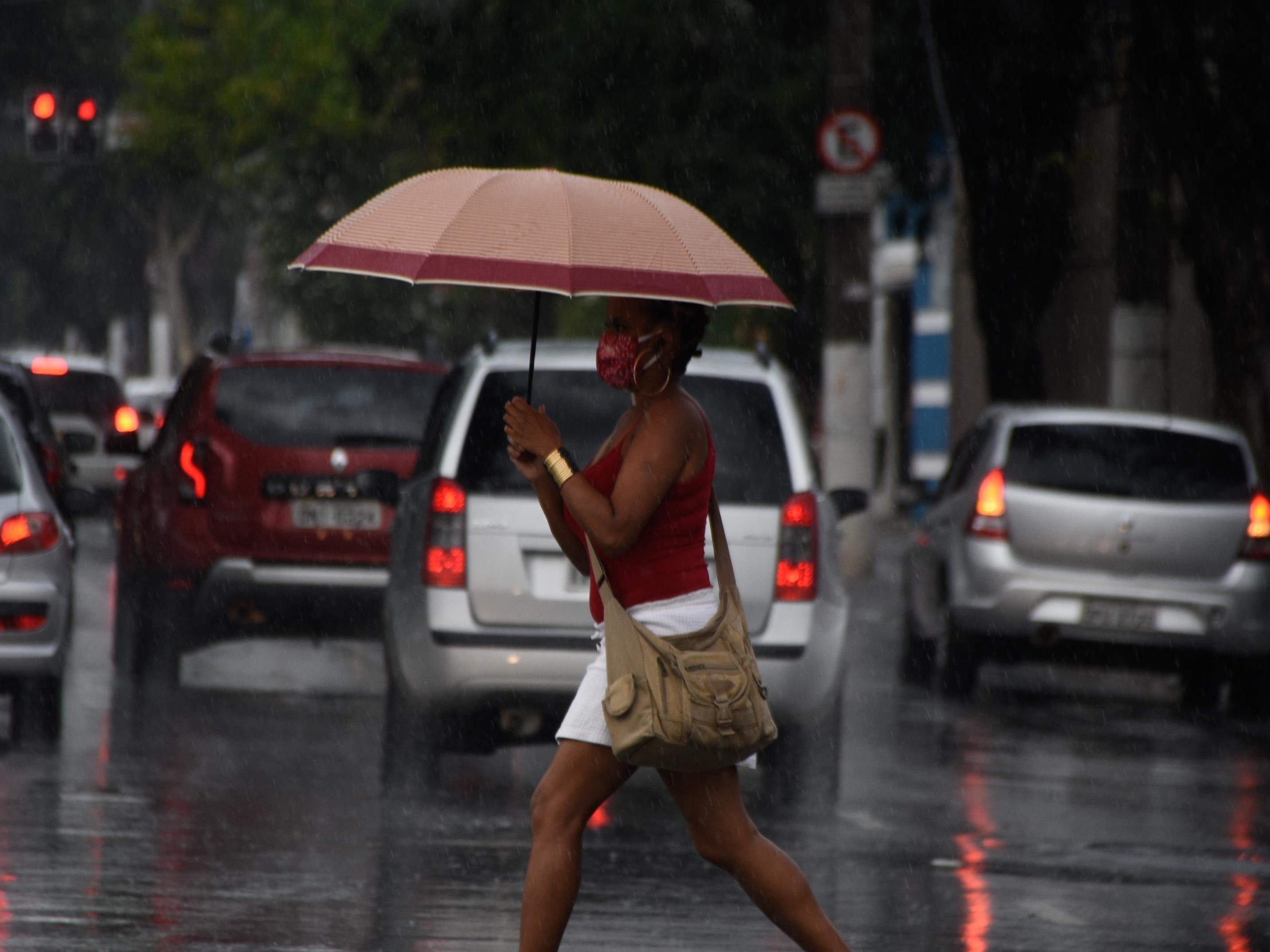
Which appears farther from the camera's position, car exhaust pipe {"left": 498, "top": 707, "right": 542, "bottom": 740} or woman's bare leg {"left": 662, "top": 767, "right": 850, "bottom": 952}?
car exhaust pipe {"left": 498, "top": 707, "right": 542, "bottom": 740}

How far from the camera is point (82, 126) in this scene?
29453 mm

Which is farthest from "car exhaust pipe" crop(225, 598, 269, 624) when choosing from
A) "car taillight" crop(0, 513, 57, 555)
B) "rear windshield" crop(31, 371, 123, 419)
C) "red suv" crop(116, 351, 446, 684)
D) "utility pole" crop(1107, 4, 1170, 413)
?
"rear windshield" crop(31, 371, 123, 419)

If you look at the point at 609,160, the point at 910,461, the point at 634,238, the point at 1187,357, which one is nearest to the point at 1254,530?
the point at 634,238

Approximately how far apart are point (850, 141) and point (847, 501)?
1162 cm

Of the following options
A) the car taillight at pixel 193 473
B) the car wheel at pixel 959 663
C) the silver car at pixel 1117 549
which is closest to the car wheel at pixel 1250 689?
the silver car at pixel 1117 549

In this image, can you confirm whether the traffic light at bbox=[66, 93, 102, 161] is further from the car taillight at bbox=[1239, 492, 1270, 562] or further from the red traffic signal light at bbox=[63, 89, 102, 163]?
the car taillight at bbox=[1239, 492, 1270, 562]

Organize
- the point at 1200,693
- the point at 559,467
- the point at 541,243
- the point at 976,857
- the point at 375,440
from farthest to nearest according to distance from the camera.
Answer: the point at 1200,693 → the point at 375,440 → the point at 976,857 → the point at 541,243 → the point at 559,467

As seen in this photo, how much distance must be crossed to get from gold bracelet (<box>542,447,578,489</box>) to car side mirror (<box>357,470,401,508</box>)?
210 inches

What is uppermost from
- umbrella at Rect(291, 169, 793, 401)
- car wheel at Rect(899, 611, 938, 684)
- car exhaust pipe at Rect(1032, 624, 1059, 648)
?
umbrella at Rect(291, 169, 793, 401)

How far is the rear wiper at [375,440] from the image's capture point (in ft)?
41.7

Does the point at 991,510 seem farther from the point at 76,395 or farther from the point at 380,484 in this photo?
the point at 76,395

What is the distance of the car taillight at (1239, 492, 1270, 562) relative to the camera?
13.3m

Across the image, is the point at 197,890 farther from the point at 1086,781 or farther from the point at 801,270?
the point at 801,270

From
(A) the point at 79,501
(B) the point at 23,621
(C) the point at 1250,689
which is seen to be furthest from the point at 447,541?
(C) the point at 1250,689
